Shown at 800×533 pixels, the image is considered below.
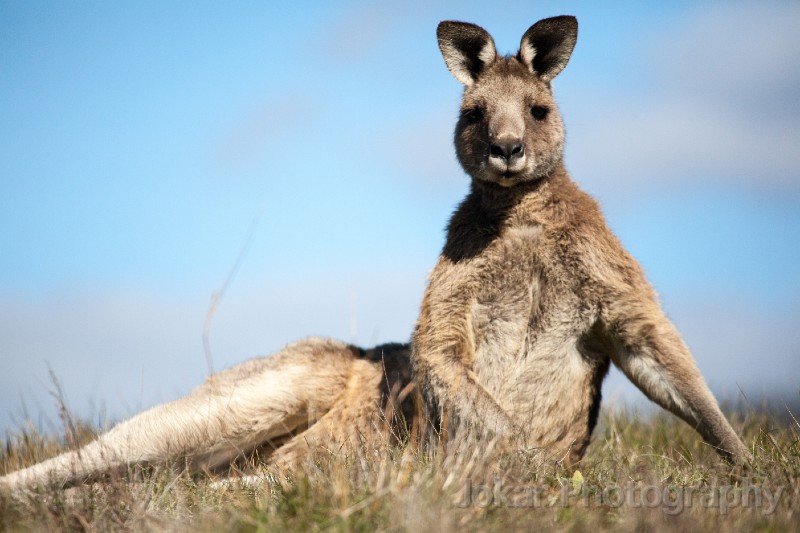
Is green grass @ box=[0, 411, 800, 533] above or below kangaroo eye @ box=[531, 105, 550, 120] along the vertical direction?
below

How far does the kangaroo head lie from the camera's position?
540 cm

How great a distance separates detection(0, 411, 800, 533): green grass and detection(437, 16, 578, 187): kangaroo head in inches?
77.4

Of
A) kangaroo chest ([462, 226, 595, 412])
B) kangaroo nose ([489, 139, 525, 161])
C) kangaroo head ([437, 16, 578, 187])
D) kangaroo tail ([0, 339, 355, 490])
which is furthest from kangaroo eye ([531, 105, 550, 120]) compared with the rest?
kangaroo tail ([0, 339, 355, 490])

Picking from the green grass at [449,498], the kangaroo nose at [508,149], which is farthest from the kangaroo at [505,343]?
the green grass at [449,498]

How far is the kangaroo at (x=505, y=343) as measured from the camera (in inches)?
200

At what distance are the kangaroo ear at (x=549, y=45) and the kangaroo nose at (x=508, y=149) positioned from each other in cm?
104

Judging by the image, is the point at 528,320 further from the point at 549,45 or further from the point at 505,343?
the point at 549,45

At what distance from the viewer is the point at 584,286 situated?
520cm

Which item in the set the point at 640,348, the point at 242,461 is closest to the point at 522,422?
the point at 640,348

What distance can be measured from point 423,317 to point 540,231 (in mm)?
991

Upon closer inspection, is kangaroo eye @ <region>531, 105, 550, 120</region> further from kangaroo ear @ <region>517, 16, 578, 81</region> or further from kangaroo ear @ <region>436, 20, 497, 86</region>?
kangaroo ear @ <region>436, 20, 497, 86</region>

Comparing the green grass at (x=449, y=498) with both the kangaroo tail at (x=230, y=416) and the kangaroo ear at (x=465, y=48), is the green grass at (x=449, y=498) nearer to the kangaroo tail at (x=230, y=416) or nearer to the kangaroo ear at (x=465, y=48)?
the kangaroo tail at (x=230, y=416)

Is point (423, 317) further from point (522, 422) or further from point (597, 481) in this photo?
point (597, 481)

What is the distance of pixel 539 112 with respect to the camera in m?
5.84
